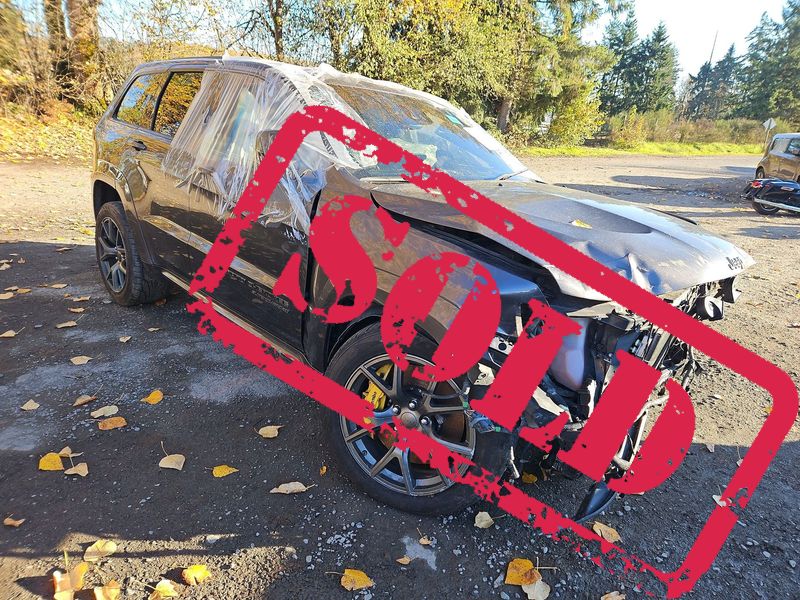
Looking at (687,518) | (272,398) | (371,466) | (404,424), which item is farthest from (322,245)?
(687,518)

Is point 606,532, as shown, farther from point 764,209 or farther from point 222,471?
point 764,209

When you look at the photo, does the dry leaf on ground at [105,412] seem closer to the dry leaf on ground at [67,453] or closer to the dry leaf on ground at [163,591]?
the dry leaf on ground at [67,453]

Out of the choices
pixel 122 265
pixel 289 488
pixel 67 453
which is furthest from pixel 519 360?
pixel 122 265

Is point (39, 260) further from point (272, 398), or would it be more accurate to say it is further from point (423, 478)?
point (423, 478)

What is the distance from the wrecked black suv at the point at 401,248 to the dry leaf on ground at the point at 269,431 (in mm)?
488

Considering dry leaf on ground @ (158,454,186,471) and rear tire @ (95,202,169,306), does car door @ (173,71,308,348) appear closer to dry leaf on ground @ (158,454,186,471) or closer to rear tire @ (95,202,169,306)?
dry leaf on ground @ (158,454,186,471)

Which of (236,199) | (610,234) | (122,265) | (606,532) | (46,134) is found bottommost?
(606,532)

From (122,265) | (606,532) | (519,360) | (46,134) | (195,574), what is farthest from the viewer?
(46,134)

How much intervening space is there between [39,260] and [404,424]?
5.30m

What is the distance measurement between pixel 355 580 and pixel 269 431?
1128mm

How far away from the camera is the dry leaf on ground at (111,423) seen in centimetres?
286

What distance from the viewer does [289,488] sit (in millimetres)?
2488

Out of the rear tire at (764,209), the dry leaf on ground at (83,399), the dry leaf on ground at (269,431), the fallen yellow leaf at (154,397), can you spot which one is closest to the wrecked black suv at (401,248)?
the dry leaf on ground at (269,431)

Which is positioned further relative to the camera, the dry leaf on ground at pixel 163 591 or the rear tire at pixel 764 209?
the rear tire at pixel 764 209
